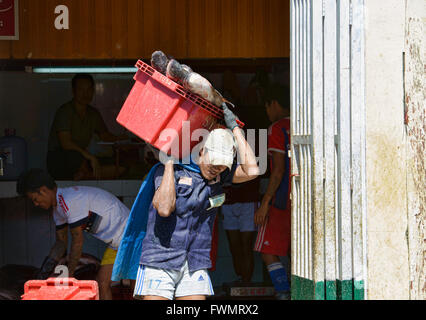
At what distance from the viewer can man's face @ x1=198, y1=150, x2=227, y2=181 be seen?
5270 millimetres

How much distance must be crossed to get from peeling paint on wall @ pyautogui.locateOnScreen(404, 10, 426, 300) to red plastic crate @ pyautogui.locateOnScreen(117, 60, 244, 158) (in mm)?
1298

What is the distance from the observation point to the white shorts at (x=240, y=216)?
7.74 m

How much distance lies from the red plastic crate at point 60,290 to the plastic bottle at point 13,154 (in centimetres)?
296

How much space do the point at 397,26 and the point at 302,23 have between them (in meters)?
0.70

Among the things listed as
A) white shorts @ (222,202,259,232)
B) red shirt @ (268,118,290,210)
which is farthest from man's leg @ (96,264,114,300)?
red shirt @ (268,118,290,210)

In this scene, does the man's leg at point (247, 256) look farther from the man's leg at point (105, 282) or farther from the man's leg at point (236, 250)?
the man's leg at point (105, 282)

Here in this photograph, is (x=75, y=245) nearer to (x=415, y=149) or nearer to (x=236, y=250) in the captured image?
(x=236, y=250)

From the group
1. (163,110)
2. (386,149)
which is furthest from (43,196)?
(386,149)

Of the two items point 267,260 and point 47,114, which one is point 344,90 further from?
point 47,114

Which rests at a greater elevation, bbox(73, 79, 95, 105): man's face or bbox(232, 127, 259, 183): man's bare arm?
bbox(73, 79, 95, 105): man's face

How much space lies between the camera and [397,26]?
5.35 meters

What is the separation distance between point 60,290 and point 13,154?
3457mm

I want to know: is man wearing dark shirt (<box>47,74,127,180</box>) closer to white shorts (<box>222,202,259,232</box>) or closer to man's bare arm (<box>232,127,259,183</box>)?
white shorts (<box>222,202,259,232</box>)
